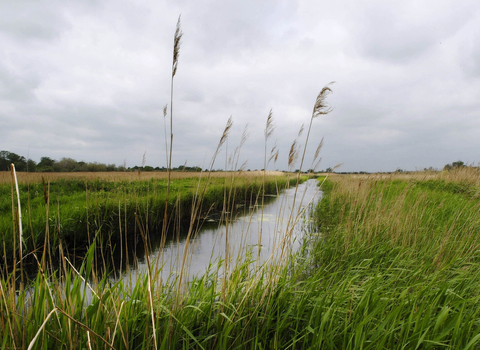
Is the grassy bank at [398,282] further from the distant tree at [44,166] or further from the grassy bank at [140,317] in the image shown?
the distant tree at [44,166]

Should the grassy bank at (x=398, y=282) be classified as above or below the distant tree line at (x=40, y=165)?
below

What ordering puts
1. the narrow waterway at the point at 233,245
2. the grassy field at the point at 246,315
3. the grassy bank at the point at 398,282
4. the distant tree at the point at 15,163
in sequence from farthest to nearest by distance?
1. the distant tree at the point at 15,163
2. the narrow waterway at the point at 233,245
3. the grassy bank at the point at 398,282
4. the grassy field at the point at 246,315

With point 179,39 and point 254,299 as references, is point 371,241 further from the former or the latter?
point 179,39

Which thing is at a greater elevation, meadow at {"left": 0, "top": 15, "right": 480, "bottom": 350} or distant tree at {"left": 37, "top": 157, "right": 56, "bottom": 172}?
distant tree at {"left": 37, "top": 157, "right": 56, "bottom": 172}

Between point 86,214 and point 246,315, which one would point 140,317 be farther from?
point 86,214

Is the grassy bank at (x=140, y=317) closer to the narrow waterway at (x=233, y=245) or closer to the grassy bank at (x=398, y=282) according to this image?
the narrow waterway at (x=233, y=245)

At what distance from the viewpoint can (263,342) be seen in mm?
1840

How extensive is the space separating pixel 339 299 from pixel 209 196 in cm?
826

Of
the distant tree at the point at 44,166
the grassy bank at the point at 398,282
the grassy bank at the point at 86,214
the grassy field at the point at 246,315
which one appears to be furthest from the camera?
the grassy bank at the point at 86,214

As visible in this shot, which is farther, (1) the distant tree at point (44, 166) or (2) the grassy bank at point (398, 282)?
(1) the distant tree at point (44, 166)

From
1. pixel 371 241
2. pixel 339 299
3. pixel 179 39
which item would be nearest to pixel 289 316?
pixel 339 299

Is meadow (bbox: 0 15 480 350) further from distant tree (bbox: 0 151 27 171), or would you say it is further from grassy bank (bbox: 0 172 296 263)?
grassy bank (bbox: 0 172 296 263)

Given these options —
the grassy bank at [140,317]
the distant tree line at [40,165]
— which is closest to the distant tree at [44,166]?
the distant tree line at [40,165]

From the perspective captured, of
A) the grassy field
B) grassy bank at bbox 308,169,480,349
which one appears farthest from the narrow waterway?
grassy bank at bbox 308,169,480,349
